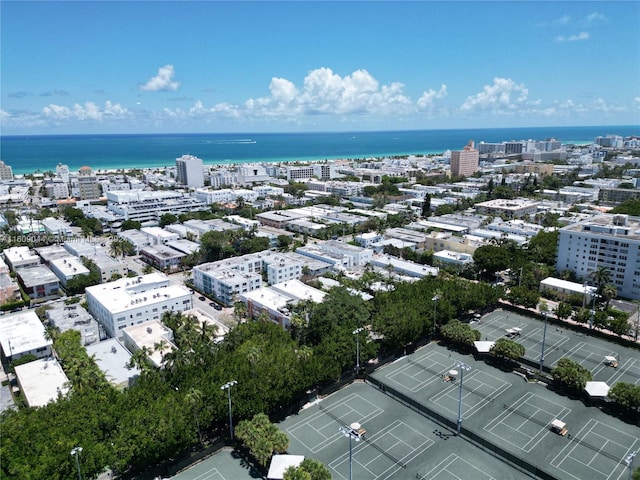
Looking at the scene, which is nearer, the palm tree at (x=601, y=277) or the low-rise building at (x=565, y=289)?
the palm tree at (x=601, y=277)

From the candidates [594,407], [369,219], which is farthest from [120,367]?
[369,219]

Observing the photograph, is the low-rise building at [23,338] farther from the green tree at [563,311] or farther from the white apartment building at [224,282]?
the green tree at [563,311]

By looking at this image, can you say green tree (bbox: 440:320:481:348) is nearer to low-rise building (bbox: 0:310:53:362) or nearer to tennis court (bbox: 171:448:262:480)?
tennis court (bbox: 171:448:262:480)

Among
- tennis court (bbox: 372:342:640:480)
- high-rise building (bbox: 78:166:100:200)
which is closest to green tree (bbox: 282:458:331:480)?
tennis court (bbox: 372:342:640:480)

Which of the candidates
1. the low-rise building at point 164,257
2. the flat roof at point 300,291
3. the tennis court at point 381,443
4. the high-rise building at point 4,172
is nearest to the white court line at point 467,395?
the tennis court at point 381,443

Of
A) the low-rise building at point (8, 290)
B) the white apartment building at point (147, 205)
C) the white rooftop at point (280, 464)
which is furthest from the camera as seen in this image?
the white apartment building at point (147, 205)

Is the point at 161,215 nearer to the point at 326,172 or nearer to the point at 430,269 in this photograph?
the point at 430,269

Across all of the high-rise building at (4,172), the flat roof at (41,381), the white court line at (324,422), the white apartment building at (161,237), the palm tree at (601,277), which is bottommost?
the white court line at (324,422)
